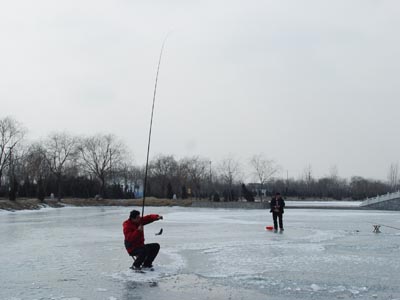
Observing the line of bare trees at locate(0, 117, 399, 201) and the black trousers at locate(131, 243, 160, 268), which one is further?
the line of bare trees at locate(0, 117, 399, 201)

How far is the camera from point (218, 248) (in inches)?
559

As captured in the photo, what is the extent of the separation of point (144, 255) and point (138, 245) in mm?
285

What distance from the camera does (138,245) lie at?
33.7 ft

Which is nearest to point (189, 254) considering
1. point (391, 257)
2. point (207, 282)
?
point (207, 282)

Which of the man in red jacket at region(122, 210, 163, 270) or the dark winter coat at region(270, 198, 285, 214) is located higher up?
the dark winter coat at region(270, 198, 285, 214)

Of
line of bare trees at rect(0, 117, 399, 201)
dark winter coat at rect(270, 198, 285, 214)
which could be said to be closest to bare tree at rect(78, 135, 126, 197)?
line of bare trees at rect(0, 117, 399, 201)

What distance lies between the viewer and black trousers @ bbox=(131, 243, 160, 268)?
1008cm

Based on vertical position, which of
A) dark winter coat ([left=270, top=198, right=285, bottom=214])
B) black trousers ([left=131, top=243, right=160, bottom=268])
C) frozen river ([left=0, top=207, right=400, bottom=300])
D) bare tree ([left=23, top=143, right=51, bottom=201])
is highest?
bare tree ([left=23, top=143, right=51, bottom=201])

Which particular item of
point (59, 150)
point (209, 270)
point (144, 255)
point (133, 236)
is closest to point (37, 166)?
point (59, 150)

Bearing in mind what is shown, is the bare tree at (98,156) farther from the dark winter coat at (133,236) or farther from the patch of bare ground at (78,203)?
the dark winter coat at (133,236)

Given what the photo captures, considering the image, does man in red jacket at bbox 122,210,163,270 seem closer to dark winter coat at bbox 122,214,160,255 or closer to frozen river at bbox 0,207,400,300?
dark winter coat at bbox 122,214,160,255

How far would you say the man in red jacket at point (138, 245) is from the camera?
10.1 meters

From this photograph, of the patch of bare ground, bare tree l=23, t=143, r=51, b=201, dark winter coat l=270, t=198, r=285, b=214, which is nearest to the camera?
dark winter coat l=270, t=198, r=285, b=214

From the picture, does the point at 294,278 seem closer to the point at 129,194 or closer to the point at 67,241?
the point at 67,241
